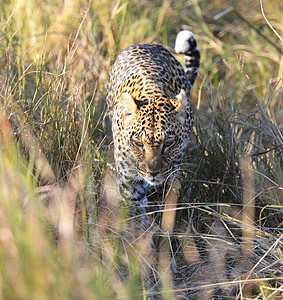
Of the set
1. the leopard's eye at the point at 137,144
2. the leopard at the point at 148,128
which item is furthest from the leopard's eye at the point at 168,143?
the leopard's eye at the point at 137,144

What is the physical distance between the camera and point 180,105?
155 inches

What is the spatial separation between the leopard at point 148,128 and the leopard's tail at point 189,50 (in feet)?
2.41

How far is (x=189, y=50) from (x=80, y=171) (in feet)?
7.34

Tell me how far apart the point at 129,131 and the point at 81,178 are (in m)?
0.61

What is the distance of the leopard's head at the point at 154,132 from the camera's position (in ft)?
12.6

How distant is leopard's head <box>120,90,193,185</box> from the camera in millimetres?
3826

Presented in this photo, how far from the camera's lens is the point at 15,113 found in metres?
3.83

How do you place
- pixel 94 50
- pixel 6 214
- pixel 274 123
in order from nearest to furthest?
pixel 6 214 → pixel 274 123 → pixel 94 50

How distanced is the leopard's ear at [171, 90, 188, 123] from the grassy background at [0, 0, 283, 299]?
0.43 metres

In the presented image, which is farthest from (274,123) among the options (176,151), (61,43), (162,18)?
(162,18)

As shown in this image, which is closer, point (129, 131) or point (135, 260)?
point (135, 260)

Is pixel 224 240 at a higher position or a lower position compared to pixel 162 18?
lower

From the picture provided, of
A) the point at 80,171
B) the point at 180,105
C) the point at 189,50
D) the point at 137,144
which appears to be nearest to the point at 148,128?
the point at 137,144

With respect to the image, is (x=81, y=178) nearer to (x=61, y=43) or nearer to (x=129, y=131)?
(x=129, y=131)
